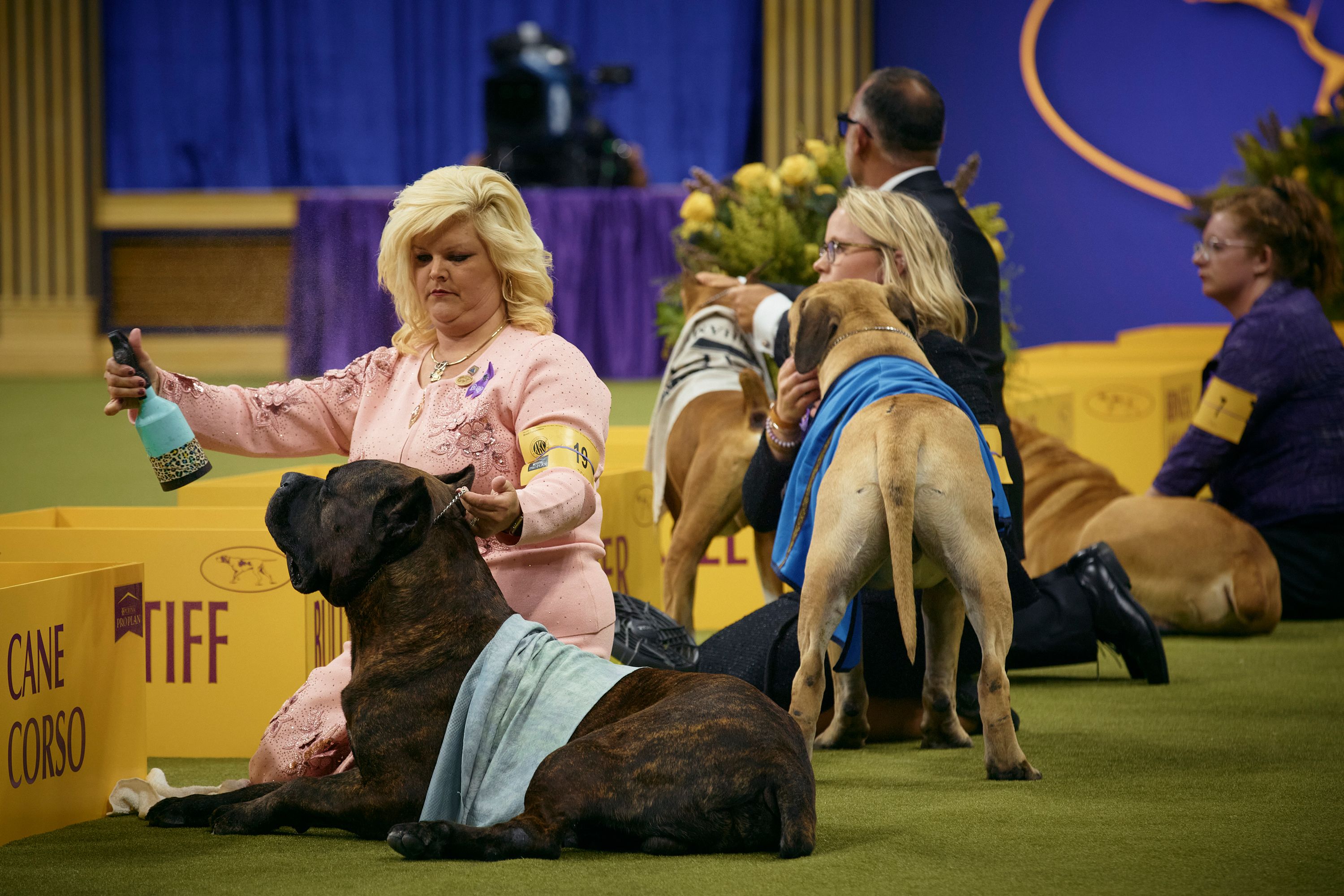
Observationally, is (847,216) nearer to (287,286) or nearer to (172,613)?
(172,613)

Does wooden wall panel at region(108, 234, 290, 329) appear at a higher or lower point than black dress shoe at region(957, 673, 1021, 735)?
higher

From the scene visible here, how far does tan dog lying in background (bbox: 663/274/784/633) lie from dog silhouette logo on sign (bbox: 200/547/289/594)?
4.16ft

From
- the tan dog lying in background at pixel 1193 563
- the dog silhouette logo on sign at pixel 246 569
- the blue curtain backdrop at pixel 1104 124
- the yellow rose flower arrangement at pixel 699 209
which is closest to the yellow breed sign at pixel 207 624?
the dog silhouette logo on sign at pixel 246 569

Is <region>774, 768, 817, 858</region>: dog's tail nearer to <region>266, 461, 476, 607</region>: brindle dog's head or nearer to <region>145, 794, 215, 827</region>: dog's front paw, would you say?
<region>266, 461, 476, 607</region>: brindle dog's head

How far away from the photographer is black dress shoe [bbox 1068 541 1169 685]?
420 cm

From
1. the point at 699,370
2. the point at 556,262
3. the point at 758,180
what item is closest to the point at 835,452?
the point at 699,370

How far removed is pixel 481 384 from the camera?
2891 millimetres

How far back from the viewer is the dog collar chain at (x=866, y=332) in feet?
10.5

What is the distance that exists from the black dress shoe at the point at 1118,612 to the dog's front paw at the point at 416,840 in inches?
95.2

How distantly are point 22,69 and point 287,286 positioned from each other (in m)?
3.45

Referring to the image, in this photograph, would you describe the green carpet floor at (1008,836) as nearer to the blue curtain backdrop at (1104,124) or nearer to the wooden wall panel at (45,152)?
the blue curtain backdrop at (1104,124)

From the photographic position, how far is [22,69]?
15227 millimetres

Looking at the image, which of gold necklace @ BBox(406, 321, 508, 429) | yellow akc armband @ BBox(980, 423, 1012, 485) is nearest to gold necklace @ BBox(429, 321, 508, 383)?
gold necklace @ BBox(406, 321, 508, 429)

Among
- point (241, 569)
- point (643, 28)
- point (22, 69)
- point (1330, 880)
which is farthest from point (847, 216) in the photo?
point (22, 69)
